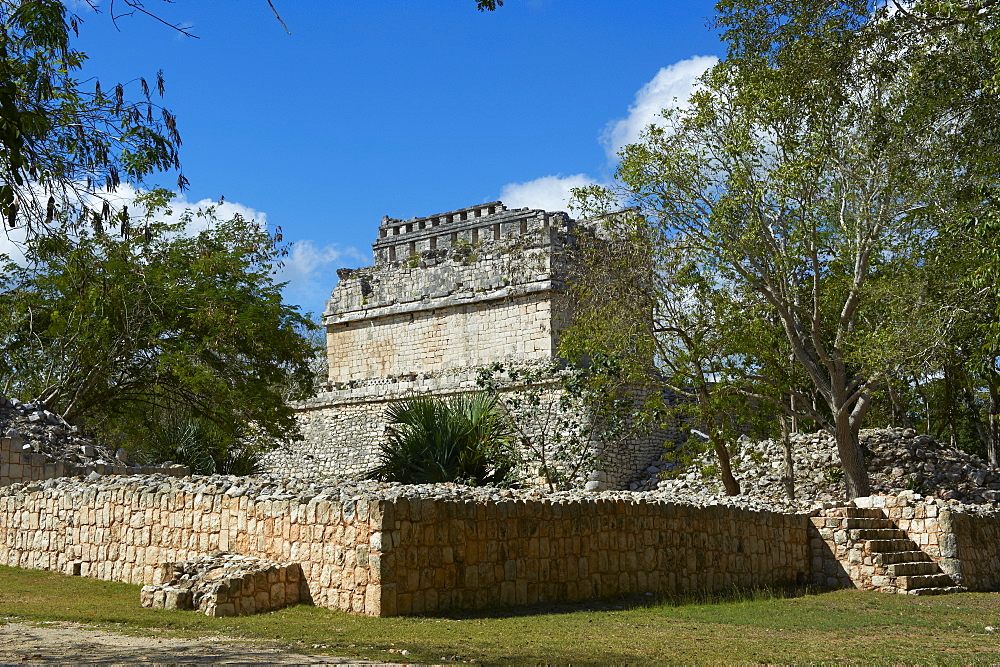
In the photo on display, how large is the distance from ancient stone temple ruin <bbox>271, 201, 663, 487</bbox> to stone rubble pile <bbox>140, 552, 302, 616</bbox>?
13.6 metres

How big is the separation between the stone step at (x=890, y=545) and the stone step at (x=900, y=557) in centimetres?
9

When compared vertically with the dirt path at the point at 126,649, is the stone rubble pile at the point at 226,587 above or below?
above

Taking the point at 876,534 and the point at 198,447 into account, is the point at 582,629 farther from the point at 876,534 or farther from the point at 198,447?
the point at 198,447

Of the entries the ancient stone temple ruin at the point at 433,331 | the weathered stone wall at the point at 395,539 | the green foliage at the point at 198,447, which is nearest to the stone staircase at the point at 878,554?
the weathered stone wall at the point at 395,539

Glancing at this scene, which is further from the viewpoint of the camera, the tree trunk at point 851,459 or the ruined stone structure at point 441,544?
the tree trunk at point 851,459

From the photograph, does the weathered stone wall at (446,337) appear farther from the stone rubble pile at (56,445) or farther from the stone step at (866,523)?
the stone rubble pile at (56,445)

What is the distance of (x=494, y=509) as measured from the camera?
9078 millimetres

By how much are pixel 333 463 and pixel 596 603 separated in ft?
53.8

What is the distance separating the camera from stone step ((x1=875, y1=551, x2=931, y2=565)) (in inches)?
521

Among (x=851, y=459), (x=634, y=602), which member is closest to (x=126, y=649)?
(x=634, y=602)

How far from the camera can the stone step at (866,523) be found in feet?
45.5

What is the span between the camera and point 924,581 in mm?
13039

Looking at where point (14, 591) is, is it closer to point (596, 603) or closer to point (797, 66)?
point (596, 603)

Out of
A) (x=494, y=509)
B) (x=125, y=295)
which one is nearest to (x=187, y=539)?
(x=494, y=509)
